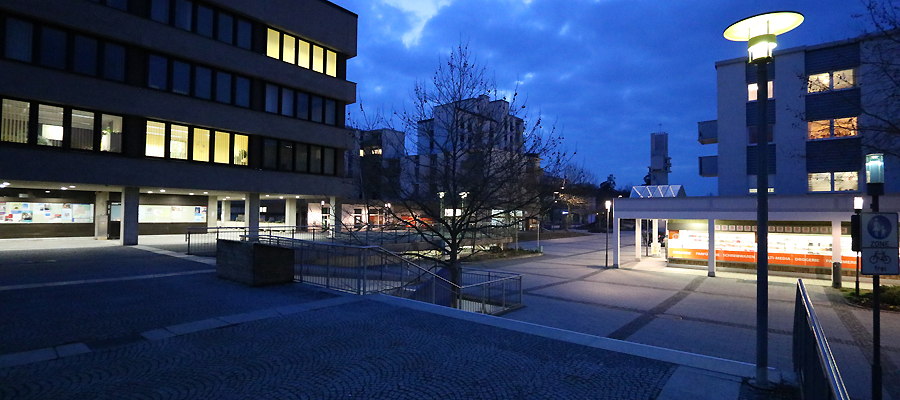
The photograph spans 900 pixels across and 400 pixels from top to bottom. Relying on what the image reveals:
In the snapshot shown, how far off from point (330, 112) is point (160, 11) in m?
11.5

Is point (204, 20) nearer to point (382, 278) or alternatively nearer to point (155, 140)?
point (155, 140)

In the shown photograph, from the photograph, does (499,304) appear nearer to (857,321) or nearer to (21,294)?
(857,321)

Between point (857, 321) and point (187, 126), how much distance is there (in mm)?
29623

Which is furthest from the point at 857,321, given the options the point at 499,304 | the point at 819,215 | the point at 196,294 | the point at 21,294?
the point at 21,294

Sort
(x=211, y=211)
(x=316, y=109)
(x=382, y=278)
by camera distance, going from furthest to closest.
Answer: (x=211, y=211)
(x=316, y=109)
(x=382, y=278)

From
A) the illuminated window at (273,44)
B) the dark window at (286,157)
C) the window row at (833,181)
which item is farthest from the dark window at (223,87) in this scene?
the window row at (833,181)

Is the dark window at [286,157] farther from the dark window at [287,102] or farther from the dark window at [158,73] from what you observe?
the dark window at [158,73]

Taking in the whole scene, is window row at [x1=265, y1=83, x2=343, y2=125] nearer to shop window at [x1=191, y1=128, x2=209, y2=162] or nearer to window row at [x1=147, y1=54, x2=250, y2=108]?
window row at [x1=147, y1=54, x2=250, y2=108]

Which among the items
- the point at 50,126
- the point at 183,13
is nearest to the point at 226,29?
the point at 183,13

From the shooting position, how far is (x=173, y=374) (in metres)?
5.13

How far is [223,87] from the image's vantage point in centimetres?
2497

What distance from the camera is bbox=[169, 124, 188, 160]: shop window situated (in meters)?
23.2

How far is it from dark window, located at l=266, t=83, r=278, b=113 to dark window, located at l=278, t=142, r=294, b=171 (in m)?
2.30

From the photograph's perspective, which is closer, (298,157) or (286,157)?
(286,157)
